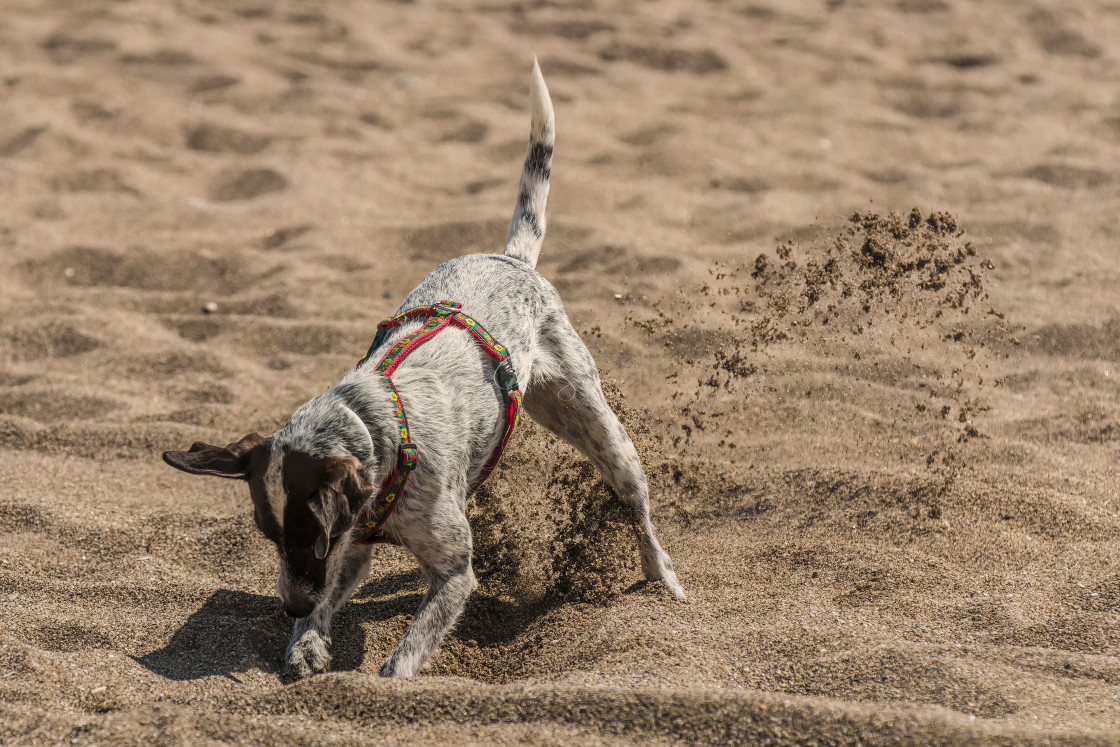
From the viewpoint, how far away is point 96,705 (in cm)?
307

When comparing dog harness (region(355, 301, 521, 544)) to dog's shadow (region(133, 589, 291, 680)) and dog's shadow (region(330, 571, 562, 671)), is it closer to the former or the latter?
dog's shadow (region(330, 571, 562, 671))

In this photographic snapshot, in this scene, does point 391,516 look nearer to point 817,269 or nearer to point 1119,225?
point 817,269

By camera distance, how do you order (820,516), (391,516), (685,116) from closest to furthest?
1. (391,516)
2. (820,516)
3. (685,116)

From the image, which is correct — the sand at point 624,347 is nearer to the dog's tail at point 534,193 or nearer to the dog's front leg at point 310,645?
the dog's front leg at point 310,645

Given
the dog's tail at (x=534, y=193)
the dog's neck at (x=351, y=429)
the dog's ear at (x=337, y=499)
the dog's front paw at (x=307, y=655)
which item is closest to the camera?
the dog's ear at (x=337, y=499)

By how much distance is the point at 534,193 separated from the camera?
4.62 metres

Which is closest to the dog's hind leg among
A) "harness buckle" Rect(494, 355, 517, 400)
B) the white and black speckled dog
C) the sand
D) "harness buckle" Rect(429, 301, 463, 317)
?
the white and black speckled dog

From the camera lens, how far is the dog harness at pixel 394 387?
3.44 m

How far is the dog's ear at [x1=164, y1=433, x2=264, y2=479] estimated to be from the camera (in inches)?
126

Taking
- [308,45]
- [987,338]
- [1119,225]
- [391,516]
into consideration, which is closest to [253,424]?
[391,516]

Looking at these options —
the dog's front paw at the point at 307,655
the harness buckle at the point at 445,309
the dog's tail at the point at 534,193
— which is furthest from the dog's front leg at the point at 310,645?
the dog's tail at the point at 534,193

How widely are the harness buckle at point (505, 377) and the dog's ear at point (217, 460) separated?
0.89m

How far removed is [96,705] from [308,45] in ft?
27.8

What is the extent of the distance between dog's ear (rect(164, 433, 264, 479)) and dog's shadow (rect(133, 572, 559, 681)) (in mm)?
683
